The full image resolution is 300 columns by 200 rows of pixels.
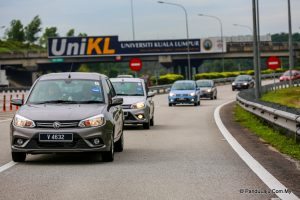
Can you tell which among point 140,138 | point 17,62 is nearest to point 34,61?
point 17,62

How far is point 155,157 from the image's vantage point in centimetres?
1312

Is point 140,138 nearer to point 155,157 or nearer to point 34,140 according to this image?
point 155,157

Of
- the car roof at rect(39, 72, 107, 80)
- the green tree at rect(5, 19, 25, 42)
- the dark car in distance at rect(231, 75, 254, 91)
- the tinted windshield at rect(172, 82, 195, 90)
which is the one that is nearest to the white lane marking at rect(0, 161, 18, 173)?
the car roof at rect(39, 72, 107, 80)

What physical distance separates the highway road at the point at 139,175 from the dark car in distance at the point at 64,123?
0.30 metres

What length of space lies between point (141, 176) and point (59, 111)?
86.2 inches

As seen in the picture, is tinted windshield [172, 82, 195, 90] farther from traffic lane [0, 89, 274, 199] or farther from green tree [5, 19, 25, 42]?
green tree [5, 19, 25, 42]

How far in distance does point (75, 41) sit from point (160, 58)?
1302 cm

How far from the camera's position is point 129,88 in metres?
22.8

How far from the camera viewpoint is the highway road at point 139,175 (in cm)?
867

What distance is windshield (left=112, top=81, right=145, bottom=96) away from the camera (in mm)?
22625

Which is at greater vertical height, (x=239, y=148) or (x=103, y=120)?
(x=103, y=120)

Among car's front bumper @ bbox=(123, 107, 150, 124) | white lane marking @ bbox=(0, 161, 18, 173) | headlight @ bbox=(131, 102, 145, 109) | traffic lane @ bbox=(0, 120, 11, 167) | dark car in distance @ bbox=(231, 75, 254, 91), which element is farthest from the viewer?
dark car in distance @ bbox=(231, 75, 254, 91)

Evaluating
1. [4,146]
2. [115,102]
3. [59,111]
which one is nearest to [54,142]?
[59,111]

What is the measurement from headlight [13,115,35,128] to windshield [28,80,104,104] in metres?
0.94
